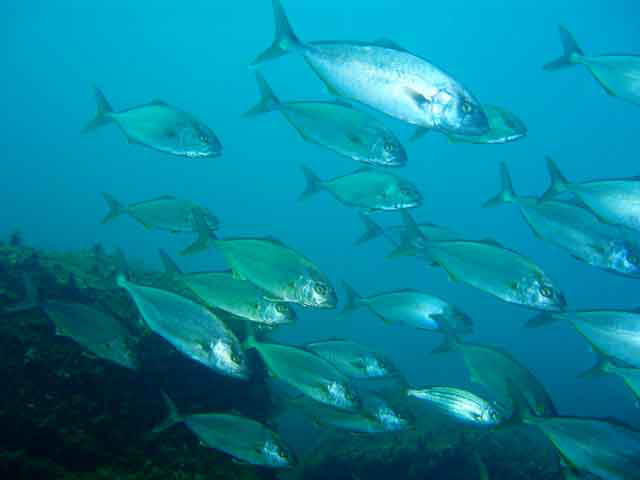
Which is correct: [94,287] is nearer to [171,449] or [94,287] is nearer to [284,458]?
[171,449]

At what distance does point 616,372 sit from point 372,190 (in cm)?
299

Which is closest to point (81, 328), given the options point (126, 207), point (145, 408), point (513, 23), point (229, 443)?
point (145, 408)

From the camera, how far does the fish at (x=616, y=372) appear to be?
151 inches

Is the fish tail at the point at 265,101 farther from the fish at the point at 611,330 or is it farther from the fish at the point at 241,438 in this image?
the fish at the point at 611,330

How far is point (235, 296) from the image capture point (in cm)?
370

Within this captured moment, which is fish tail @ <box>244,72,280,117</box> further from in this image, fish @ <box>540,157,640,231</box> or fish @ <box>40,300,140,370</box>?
fish @ <box>540,157,640,231</box>

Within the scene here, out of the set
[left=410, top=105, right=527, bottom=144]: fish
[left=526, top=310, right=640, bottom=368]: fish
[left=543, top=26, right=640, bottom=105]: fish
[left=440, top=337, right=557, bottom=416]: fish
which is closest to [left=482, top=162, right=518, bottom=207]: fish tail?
[left=410, top=105, right=527, bottom=144]: fish

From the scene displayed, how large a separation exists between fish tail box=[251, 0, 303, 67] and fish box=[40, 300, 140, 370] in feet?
8.36

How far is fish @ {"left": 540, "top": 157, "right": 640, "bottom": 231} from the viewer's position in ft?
11.8

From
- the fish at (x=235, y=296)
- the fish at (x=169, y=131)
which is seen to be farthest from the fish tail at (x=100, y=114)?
the fish at (x=235, y=296)

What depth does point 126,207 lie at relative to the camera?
512cm

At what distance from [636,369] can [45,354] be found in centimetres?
568

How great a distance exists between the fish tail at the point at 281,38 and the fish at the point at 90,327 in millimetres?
2548

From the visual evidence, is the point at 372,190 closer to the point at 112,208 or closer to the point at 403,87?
the point at 403,87
